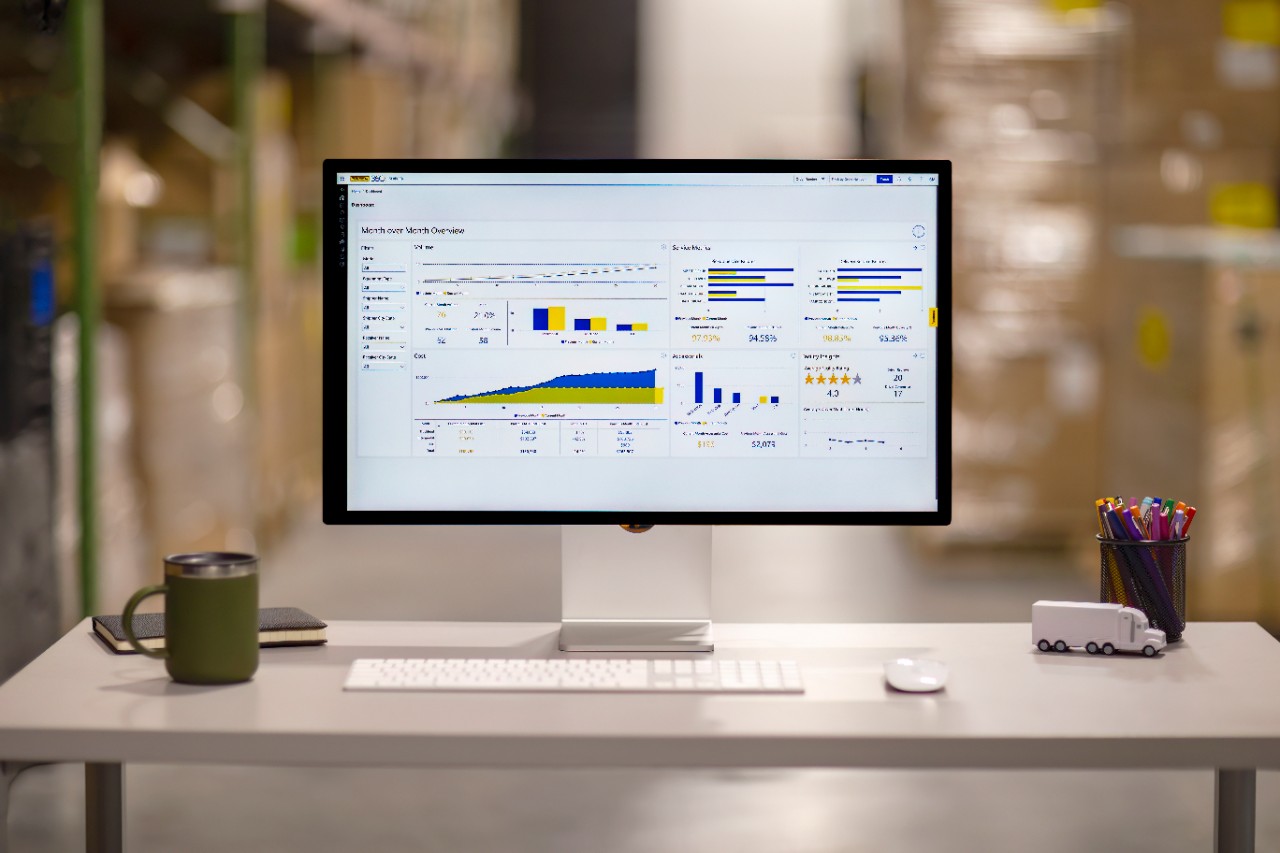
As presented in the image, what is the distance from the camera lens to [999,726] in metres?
1.34

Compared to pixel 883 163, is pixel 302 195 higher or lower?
higher

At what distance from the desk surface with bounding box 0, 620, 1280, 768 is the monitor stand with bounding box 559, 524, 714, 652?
0.28 ft

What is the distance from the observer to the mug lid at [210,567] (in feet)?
4.72

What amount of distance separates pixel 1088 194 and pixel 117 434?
3.28 metres

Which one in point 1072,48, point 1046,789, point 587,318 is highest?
point 1072,48

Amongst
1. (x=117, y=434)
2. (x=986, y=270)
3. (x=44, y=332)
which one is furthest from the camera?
(x=986, y=270)

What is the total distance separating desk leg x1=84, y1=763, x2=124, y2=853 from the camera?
5.56ft

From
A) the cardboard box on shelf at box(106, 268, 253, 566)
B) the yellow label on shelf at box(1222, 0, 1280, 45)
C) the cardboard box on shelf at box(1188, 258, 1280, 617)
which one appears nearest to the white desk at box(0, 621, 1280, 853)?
the cardboard box on shelf at box(106, 268, 253, 566)

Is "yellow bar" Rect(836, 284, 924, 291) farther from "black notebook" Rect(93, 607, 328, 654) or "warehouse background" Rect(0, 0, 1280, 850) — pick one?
"warehouse background" Rect(0, 0, 1280, 850)

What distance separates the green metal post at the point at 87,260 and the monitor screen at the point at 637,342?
5.78 feet

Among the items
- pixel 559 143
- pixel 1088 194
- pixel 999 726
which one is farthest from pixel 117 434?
pixel 559 143

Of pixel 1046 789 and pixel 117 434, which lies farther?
pixel 117 434

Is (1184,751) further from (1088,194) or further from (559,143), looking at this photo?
(559,143)

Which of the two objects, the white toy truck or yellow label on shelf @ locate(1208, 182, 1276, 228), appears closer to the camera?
the white toy truck
